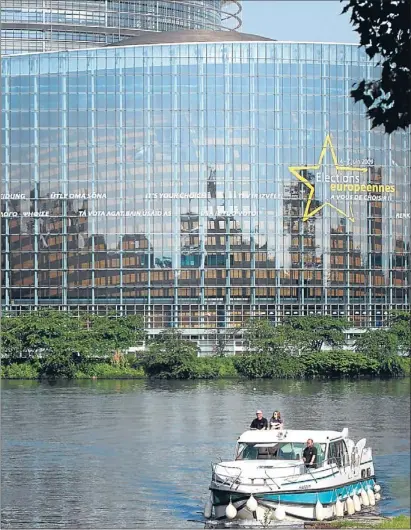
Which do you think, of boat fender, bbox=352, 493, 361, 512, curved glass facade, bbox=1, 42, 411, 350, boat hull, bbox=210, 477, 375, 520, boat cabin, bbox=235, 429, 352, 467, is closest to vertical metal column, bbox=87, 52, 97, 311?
curved glass facade, bbox=1, 42, 411, 350

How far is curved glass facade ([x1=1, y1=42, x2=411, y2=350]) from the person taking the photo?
15088 centimetres

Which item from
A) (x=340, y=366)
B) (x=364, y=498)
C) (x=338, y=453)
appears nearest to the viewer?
(x=364, y=498)

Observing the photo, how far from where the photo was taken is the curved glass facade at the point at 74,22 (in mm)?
176625

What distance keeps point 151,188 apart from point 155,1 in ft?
128

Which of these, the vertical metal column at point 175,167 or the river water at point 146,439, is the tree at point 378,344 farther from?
the vertical metal column at point 175,167

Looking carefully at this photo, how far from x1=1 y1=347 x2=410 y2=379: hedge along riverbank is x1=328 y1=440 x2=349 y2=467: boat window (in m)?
76.5

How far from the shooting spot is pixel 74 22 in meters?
178

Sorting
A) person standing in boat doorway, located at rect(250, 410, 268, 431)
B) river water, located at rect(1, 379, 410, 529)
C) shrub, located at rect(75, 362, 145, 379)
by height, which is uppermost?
person standing in boat doorway, located at rect(250, 410, 268, 431)

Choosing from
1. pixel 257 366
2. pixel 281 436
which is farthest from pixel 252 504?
pixel 257 366

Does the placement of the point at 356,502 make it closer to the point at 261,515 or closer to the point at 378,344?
the point at 261,515

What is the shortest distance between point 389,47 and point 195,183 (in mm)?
120437

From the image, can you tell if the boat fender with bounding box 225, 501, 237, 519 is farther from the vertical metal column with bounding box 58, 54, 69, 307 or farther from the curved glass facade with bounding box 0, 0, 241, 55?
the curved glass facade with bounding box 0, 0, 241, 55

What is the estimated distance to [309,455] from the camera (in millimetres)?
49750

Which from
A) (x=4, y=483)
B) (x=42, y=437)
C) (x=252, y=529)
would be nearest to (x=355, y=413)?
(x=42, y=437)
